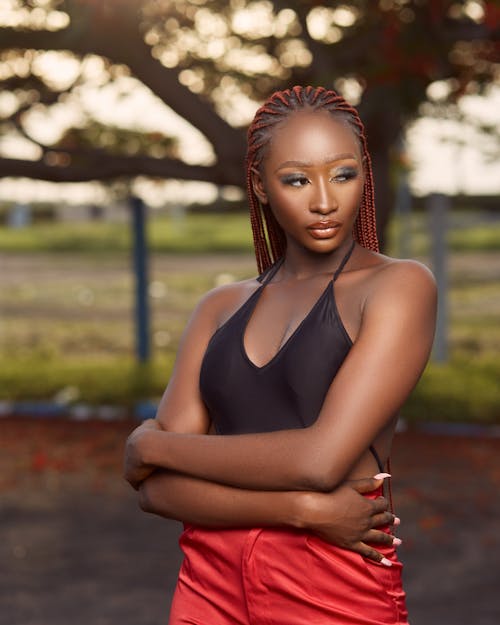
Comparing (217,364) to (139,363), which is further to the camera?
(139,363)

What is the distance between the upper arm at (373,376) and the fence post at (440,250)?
41.3ft

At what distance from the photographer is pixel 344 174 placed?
8.22ft

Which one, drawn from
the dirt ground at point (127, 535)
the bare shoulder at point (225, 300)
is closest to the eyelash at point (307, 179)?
the bare shoulder at point (225, 300)

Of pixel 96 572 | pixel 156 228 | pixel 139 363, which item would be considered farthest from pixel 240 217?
pixel 96 572

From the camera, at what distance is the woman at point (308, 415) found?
2.46m

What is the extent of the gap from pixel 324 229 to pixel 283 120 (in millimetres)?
245

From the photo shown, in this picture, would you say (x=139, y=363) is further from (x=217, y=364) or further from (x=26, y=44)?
(x=217, y=364)

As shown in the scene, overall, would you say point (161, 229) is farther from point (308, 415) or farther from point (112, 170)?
point (308, 415)

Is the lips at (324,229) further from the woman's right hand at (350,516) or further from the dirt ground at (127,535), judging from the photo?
the dirt ground at (127,535)

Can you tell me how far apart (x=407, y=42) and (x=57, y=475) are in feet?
15.1

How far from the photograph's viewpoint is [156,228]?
50.1 ft

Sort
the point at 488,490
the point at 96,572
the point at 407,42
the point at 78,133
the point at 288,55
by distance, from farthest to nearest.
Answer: the point at 78,133
the point at 288,55
the point at 488,490
the point at 407,42
the point at 96,572

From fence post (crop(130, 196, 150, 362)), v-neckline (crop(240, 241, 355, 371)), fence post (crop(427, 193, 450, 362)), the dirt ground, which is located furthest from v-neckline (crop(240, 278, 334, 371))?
fence post (crop(427, 193, 450, 362))

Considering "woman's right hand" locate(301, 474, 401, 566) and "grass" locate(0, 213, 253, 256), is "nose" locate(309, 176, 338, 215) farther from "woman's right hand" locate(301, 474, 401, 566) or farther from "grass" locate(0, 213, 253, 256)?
"grass" locate(0, 213, 253, 256)
